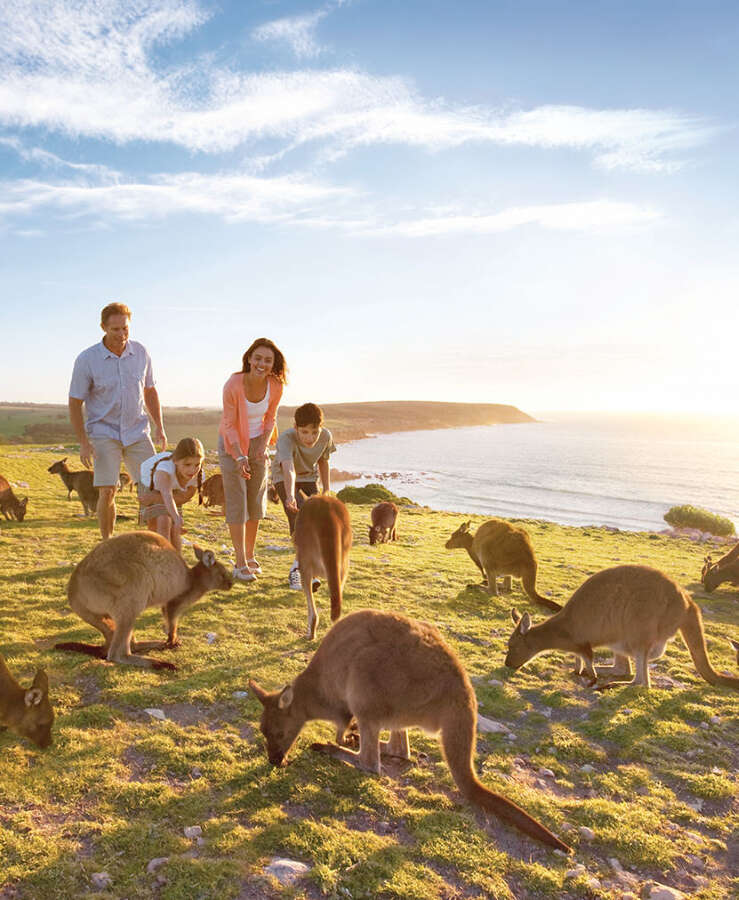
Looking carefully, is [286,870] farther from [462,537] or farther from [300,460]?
[462,537]

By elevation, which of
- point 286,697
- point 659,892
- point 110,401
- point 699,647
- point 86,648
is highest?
point 110,401

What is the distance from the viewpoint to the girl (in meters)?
7.02

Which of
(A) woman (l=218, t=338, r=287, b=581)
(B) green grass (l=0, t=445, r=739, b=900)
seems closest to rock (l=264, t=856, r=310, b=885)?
(B) green grass (l=0, t=445, r=739, b=900)

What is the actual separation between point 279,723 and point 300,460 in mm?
4861

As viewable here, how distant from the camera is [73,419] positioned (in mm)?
7395

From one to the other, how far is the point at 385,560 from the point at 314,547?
5.70m

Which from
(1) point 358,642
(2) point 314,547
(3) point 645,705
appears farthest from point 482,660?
(1) point 358,642

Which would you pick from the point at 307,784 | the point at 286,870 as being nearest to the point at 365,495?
the point at 307,784

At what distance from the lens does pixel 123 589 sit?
200 inches

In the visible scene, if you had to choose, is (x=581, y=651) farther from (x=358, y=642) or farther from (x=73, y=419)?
(x=73, y=419)

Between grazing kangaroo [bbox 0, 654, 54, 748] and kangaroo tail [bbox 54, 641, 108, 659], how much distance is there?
126cm

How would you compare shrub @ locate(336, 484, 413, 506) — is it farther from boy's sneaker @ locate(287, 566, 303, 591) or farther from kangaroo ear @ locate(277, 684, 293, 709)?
kangaroo ear @ locate(277, 684, 293, 709)

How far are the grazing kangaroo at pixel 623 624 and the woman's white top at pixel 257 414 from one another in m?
4.40

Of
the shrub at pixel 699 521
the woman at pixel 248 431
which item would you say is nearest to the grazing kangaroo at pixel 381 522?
the woman at pixel 248 431
